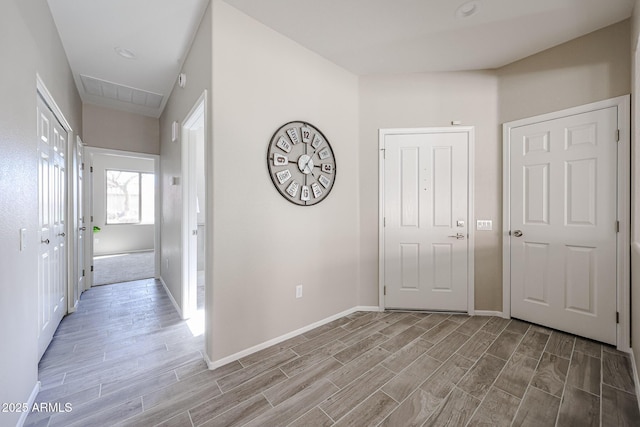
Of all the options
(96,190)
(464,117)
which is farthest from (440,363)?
(96,190)

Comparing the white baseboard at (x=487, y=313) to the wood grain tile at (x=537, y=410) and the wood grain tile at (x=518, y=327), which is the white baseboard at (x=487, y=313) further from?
the wood grain tile at (x=537, y=410)

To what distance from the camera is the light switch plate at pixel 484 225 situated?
2.74 metres

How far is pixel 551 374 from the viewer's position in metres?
1.78

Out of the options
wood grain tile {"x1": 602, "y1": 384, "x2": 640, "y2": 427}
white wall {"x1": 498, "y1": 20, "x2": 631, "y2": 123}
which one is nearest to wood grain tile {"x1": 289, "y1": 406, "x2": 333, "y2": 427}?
wood grain tile {"x1": 602, "y1": 384, "x2": 640, "y2": 427}

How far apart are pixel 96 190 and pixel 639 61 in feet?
29.7

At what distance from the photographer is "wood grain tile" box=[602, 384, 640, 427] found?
4.57 ft

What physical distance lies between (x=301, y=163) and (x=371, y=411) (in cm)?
191

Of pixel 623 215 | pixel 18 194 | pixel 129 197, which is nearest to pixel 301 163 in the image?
pixel 18 194

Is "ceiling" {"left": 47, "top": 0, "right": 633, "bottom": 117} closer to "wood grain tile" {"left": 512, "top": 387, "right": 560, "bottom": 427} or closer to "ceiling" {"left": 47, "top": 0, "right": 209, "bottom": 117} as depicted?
"ceiling" {"left": 47, "top": 0, "right": 209, "bottom": 117}

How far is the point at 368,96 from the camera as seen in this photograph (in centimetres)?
291

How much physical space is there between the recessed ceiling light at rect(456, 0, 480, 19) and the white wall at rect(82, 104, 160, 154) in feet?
14.4

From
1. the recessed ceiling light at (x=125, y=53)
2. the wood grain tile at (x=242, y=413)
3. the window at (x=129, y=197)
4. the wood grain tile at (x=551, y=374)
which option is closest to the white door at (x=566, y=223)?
the wood grain tile at (x=551, y=374)

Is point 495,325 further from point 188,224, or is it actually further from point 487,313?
point 188,224

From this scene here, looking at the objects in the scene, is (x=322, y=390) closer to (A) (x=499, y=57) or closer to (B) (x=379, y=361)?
(B) (x=379, y=361)
